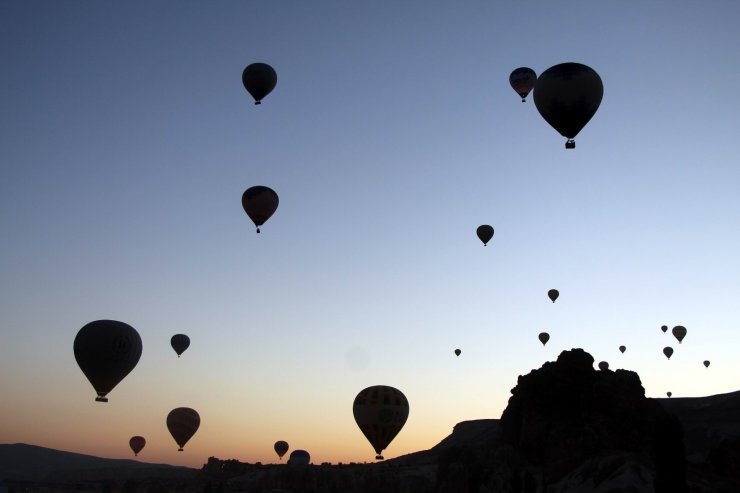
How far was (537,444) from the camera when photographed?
9862 centimetres

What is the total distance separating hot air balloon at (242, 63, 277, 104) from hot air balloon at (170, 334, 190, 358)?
37.1 m

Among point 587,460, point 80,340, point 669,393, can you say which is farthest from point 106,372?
point 669,393

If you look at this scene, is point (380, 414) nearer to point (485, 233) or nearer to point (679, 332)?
point (485, 233)

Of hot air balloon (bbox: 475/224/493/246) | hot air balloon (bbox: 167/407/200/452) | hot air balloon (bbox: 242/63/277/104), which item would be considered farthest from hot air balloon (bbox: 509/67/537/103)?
hot air balloon (bbox: 167/407/200/452)

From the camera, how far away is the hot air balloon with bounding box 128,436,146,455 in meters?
108

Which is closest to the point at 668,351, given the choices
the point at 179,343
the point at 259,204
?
the point at 179,343

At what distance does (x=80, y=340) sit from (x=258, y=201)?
1930 cm

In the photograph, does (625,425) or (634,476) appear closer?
(634,476)

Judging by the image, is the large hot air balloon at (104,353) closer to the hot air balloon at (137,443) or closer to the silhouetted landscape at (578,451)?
the silhouetted landscape at (578,451)

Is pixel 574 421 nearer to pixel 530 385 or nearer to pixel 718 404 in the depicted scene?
pixel 530 385

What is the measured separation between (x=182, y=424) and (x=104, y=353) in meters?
31.0

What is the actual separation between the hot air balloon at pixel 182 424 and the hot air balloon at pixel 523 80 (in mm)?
53372

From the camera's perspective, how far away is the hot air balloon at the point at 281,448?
125m

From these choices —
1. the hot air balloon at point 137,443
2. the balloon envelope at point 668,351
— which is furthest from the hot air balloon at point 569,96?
the balloon envelope at point 668,351
